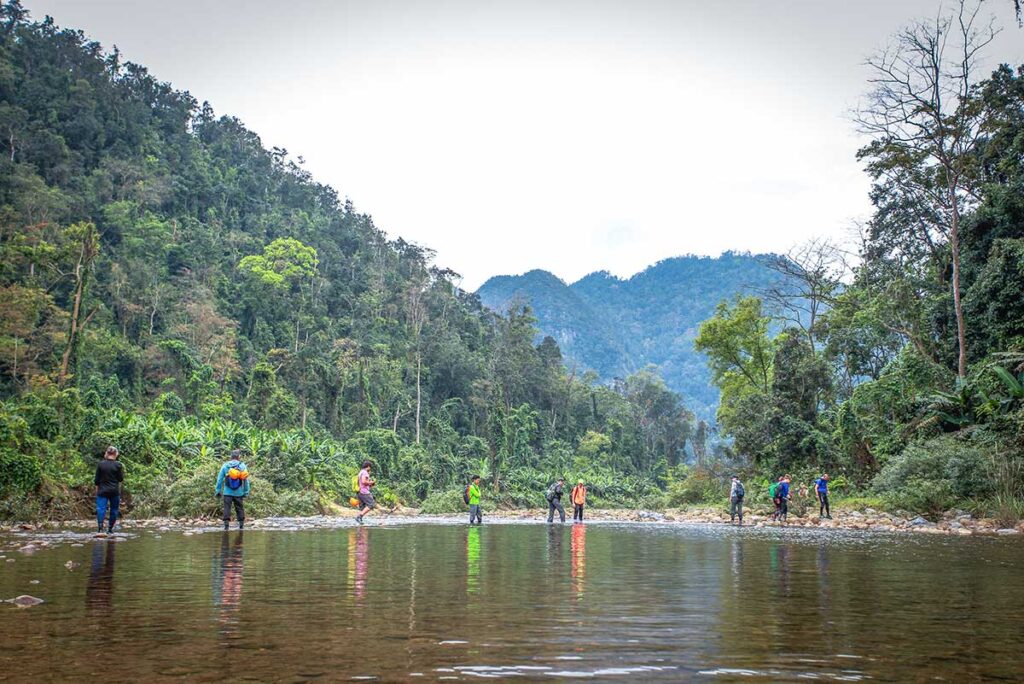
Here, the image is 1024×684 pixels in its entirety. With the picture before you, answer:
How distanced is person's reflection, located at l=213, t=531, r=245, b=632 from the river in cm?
4

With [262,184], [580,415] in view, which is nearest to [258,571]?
[580,415]

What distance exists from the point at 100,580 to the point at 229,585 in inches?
50.0

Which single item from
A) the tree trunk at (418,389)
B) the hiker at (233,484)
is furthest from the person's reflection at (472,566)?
the tree trunk at (418,389)

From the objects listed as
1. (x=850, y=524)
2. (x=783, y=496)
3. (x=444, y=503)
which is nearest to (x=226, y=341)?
(x=444, y=503)

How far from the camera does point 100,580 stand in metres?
7.73

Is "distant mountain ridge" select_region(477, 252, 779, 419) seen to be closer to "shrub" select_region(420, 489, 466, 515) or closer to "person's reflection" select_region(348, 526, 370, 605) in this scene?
"shrub" select_region(420, 489, 466, 515)

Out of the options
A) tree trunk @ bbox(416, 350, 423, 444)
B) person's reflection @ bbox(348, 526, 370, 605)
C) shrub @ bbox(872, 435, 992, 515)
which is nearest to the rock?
person's reflection @ bbox(348, 526, 370, 605)

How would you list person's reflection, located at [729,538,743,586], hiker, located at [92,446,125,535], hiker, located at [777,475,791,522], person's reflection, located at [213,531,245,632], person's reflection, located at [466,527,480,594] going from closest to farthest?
person's reflection, located at [213,531,245,632], person's reflection, located at [466,527,480,594], person's reflection, located at [729,538,743,586], hiker, located at [92,446,125,535], hiker, located at [777,475,791,522]

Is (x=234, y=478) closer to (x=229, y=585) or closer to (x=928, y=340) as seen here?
(x=229, y=585)

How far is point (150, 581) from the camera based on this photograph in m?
7.81

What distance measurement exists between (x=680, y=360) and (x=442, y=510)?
136 meters

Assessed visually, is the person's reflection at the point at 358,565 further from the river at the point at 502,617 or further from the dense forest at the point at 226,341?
the dense forest at the point at 226,341

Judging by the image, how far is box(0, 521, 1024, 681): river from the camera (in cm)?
416

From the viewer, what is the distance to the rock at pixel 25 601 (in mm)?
5980
